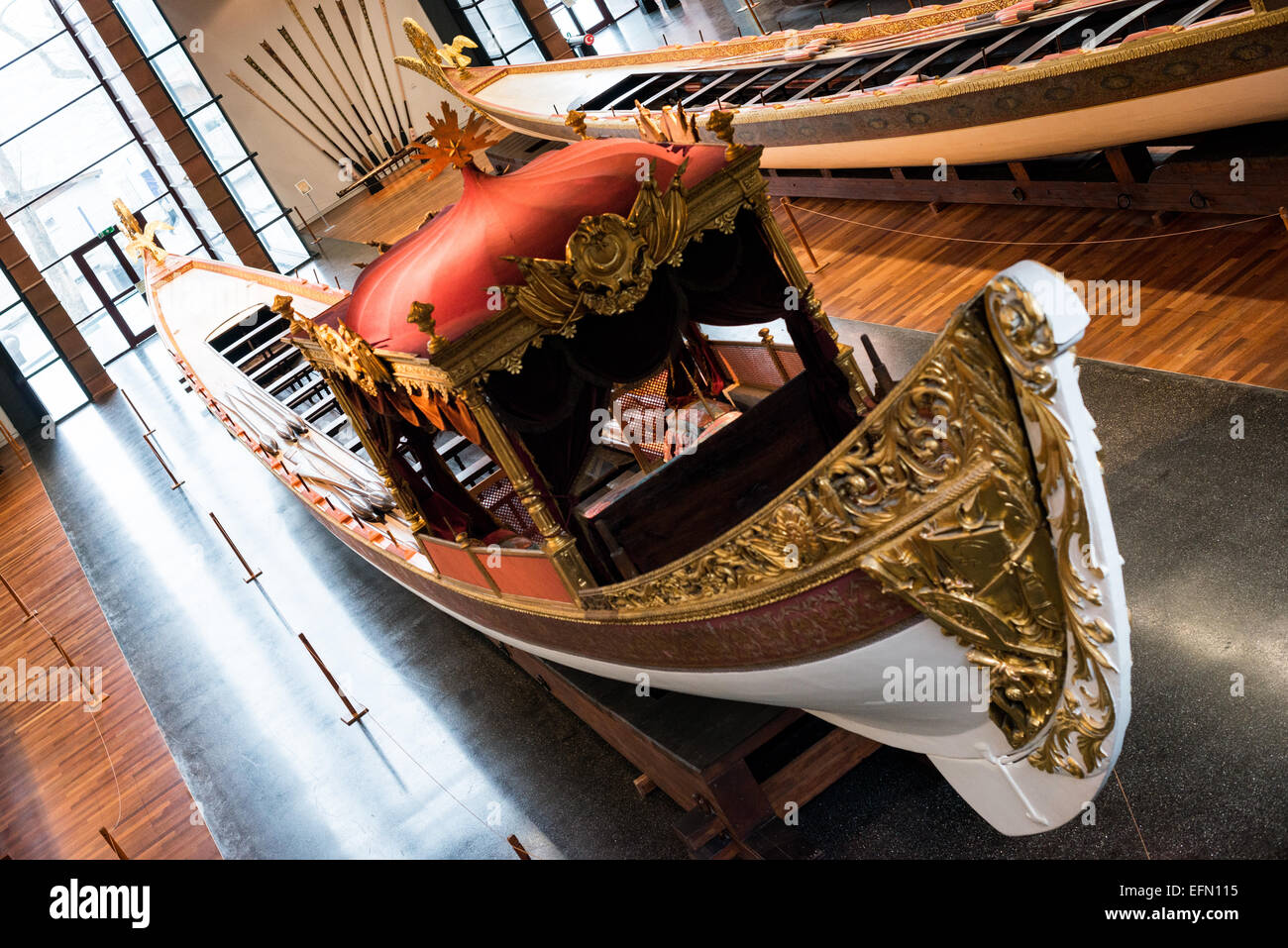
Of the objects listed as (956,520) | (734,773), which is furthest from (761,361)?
(956,520)

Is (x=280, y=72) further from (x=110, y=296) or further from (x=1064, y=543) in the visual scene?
(x=1064, y=543)

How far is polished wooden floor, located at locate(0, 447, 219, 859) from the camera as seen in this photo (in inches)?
181

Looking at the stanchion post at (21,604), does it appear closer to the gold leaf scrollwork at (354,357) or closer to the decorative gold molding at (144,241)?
the decorative gold molding at (144,241)

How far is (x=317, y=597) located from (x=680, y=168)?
11.9 ft

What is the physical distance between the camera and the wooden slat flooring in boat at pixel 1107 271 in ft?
12.7

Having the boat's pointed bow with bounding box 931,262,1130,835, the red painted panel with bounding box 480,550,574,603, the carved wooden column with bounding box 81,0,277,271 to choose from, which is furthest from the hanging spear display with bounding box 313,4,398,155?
the boat's pointed bow with bounding box 931,262,1130,835

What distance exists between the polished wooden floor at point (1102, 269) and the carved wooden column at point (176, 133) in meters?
8.18

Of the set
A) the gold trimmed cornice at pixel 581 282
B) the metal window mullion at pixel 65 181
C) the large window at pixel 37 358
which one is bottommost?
the gold trimmed cornice at pixel 581 282

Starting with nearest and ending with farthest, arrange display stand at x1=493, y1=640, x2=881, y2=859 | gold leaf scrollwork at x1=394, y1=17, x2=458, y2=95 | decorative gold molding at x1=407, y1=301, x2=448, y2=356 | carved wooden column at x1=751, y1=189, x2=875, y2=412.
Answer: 1. decorative gold molding at x1=407, y1=301, x2=448, y2=356
2. display stand at x1=493, y1=640, x2=881, y2=859
3. carved wooden column at x1=751, y1=189, x2=875, y2=412
4. gold leaf scrollwork at x1=394, y1=17, x2=458, y2=95

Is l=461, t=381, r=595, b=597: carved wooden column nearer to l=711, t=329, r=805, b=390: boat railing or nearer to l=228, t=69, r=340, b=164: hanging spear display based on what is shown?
l=711, t=329, r=805, b=390: boat railing

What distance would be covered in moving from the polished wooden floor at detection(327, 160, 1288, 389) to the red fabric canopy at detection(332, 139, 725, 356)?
1984mm

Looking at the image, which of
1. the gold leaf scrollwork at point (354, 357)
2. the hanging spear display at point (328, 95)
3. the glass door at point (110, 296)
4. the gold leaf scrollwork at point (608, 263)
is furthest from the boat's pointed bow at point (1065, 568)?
the hanging spear display at point (328, 95)

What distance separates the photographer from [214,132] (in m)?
13.1

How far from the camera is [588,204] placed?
3.21 m
